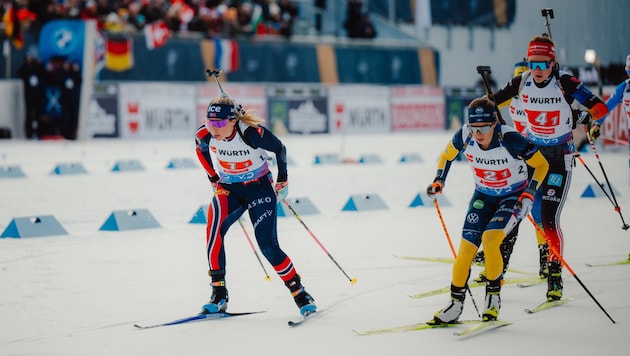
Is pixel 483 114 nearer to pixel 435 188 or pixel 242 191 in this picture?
pixel 435 188

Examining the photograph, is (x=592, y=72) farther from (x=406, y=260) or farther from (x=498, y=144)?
(x=498, y=144)

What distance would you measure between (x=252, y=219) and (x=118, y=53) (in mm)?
23639

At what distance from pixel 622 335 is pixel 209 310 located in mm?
2909

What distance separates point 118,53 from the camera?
1208 inches

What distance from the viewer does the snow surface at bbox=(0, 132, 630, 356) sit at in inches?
271

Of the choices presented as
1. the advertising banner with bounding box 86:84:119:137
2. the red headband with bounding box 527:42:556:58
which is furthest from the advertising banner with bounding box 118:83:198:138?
the red headband with bounding box 527:42:556:58

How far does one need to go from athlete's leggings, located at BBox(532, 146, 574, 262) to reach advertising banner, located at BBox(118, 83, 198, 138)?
22094mm

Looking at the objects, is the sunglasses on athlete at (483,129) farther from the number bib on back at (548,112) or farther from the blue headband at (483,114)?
the number bib on back at (548,112)

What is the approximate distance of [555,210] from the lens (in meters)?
8.84

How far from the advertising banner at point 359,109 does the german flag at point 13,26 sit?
372 inches

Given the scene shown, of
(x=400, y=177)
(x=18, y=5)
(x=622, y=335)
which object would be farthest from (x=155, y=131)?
(x=622, y=335)

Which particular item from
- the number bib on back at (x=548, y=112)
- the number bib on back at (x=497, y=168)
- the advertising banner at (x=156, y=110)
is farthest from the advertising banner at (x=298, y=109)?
the number bib on back at (x=497, y=168)

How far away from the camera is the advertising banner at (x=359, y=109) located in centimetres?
3325

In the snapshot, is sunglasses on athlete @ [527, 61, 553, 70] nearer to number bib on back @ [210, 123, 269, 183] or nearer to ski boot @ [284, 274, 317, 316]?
number bib on back @ [210, 123, 269, 183]
